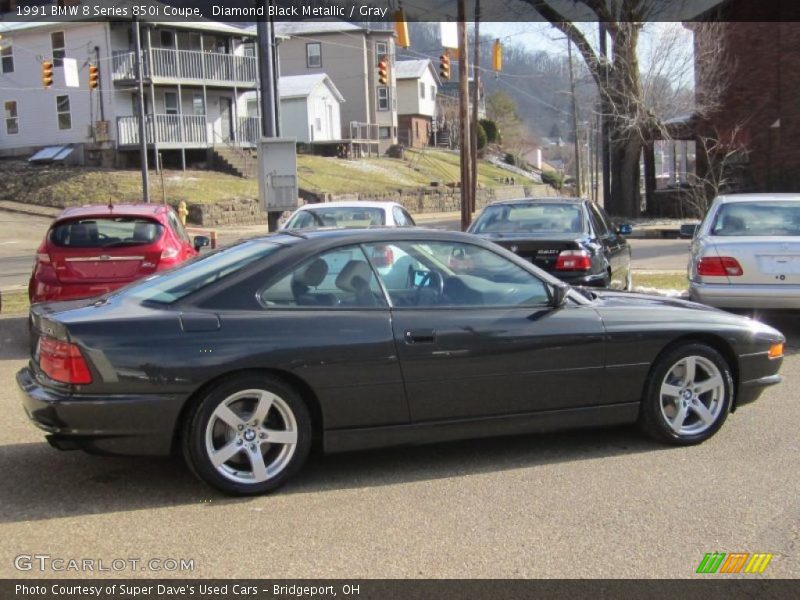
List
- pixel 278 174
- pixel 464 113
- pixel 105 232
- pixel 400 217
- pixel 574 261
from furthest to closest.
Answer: pixel 464 113 → pixel 278 174 → pixel 400 217 → pixel 574 261 → pixel 105 232

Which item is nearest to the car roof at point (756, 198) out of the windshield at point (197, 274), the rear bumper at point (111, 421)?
the windshield at point (197, 274)

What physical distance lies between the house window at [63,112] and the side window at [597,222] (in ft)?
112

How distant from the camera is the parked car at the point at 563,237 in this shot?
9531mm

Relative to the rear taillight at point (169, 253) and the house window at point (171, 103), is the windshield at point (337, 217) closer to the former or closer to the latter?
the rear taillight at point (169, 253)

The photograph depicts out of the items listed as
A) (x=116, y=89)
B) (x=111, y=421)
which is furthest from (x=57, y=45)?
(x=111, y=421)

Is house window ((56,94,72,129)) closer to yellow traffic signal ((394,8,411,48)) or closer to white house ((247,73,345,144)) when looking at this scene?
white house ((247,73,345,144))

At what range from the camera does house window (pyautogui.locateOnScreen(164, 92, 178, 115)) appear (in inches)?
1628

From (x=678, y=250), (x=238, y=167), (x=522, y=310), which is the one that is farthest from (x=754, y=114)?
(x=522, y=310)

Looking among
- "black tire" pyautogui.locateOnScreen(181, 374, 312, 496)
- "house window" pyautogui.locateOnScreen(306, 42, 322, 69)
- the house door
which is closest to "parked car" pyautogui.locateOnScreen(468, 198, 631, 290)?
"black tire" pyautogui.locateOnScreen(181, 374, 312, 496)

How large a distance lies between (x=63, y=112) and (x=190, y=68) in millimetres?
6158

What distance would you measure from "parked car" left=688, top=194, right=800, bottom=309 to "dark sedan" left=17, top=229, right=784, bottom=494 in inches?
129

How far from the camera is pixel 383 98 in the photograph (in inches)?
2443

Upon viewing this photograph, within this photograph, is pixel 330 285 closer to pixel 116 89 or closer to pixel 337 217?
pixel 337 217
